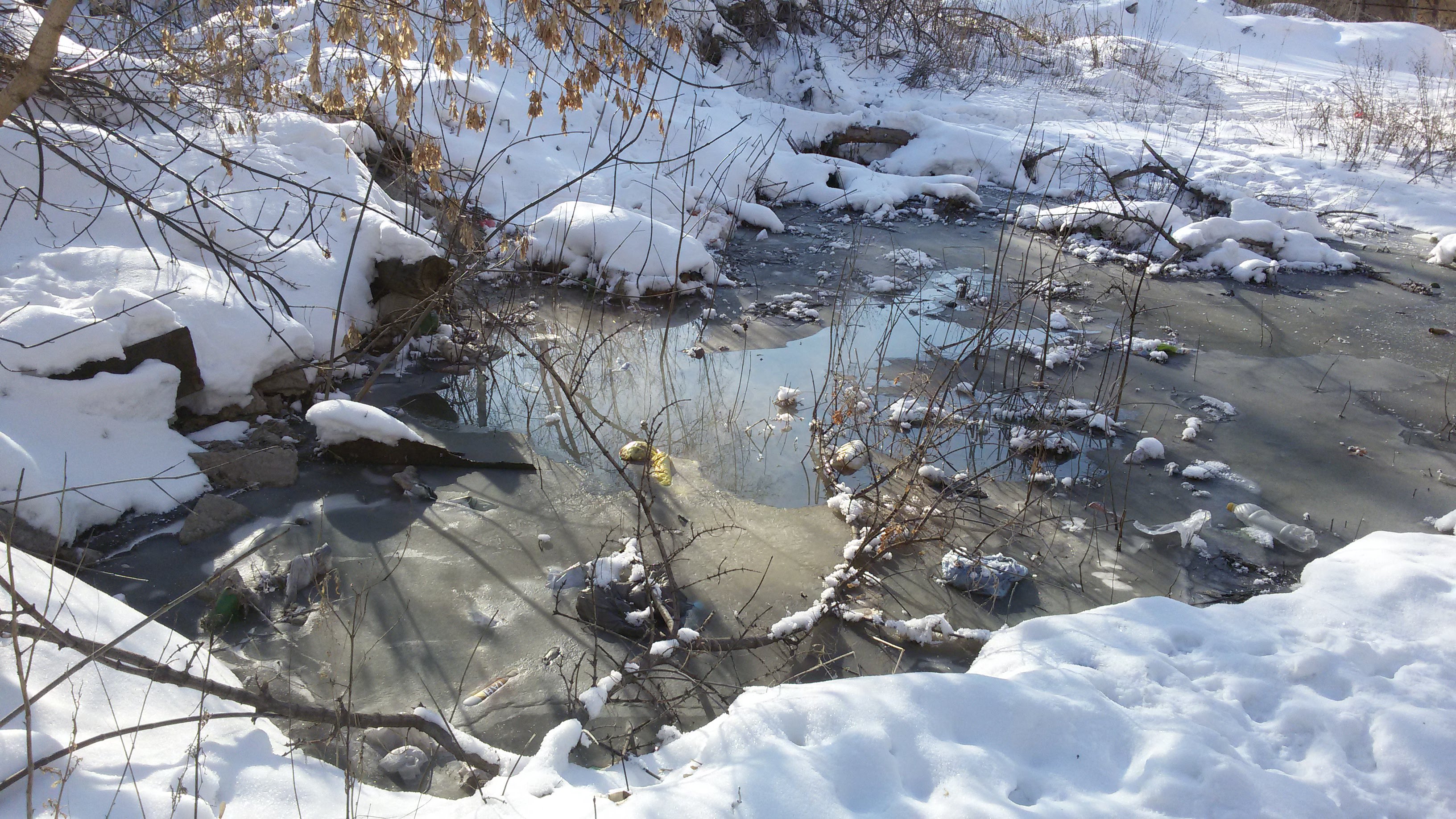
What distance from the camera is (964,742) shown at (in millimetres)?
2174

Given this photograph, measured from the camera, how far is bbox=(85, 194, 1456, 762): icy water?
9.40 ft

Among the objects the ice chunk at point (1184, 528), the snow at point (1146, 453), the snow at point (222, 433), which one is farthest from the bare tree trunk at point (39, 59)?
the snow at point (1146, 453)

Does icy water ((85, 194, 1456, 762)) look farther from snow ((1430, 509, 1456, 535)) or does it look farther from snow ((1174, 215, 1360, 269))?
snow ((1174, 215, 1360, 269))

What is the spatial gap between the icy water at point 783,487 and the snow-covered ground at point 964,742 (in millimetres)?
390

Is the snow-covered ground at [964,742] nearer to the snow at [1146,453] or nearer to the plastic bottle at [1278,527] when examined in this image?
the plastic bottle at [1278,527]

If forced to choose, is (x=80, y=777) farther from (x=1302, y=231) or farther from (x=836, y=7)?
(x=836, y=7)

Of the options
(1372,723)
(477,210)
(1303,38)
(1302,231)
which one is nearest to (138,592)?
(1372,723)

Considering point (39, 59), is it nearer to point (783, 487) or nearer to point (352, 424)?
point (352, 424)

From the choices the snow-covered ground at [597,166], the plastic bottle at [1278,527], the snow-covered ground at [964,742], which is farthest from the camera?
the plastic bottle at [1278,527]

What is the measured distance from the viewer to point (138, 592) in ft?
9.72

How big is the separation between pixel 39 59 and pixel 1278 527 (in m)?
4.44

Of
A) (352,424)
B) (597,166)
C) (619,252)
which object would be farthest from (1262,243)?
(352,424)

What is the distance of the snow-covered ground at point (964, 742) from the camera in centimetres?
185

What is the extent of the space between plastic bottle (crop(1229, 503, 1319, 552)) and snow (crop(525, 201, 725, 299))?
12.4 ft
